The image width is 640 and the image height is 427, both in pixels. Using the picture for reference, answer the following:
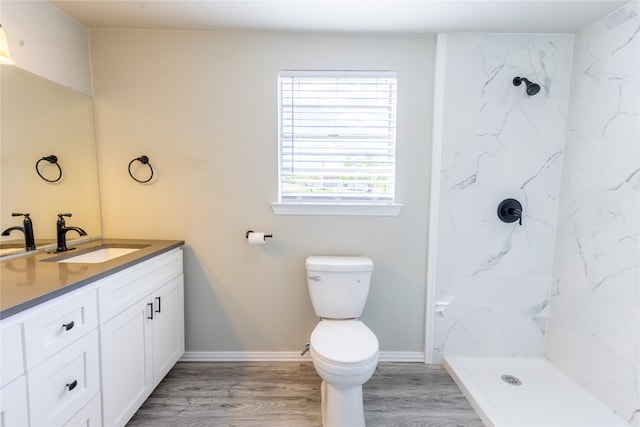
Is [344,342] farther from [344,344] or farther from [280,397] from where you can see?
[280,397]

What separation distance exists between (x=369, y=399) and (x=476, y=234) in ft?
4.18

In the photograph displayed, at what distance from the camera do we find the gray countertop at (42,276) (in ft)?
3.12

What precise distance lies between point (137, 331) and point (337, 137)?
1.62 metres

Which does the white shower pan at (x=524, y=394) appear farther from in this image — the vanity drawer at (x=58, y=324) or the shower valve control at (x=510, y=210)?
the vanity drawer at (x=58, y=324)

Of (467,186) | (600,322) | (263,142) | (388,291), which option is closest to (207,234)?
(263,142)

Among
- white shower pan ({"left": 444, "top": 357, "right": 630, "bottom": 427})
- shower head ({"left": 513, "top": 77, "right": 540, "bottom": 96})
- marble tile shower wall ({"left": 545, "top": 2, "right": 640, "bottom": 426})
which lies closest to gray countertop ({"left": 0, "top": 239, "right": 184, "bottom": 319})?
white shower pan ({"left": 444, "top": 357, "right": 630, "bottom": 427})

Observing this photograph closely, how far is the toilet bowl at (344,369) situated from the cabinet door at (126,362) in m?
0.91

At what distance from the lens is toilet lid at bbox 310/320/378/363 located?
1395mm

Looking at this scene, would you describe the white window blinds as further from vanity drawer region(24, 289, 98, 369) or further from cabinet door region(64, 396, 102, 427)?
cabinet door region(64, 396, 102, 427)

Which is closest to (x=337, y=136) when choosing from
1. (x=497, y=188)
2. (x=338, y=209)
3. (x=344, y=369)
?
(x=338, y=209)

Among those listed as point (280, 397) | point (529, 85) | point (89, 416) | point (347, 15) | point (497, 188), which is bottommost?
point (280, 397)

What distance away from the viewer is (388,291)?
206cm

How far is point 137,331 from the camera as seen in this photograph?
1.50 meters

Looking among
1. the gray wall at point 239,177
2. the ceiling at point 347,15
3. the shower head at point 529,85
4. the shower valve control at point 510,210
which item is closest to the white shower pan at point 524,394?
the gray wall at point 239,177
